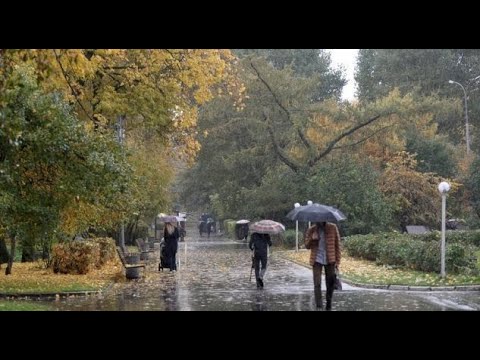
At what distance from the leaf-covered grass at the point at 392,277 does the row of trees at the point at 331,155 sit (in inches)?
390

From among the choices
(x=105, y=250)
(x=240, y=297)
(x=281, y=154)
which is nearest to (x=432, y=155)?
(x=281, y=154)

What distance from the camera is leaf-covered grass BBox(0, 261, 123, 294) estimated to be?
685 inches

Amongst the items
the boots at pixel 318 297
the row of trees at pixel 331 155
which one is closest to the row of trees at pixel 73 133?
the boots at pixel 318 297

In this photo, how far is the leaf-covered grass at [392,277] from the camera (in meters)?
18.4

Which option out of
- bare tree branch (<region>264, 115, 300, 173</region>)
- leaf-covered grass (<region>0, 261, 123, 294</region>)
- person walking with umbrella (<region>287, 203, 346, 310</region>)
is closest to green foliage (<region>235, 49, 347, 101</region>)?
bare tree branch (<region>264, 115, 300, 173</region>)

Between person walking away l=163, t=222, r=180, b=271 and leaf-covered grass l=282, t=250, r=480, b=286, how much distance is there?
5.26 meters

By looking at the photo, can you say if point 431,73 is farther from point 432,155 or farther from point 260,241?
point 260,241

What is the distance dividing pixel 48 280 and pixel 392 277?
9332 mm

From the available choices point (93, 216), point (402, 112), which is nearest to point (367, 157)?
point (402, 112)

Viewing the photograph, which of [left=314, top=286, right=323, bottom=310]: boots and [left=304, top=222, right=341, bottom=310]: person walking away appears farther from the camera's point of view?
[left=314, top=286, right=323, bottom=310]: boots

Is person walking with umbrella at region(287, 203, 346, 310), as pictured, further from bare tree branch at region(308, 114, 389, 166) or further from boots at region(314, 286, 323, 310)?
bare tree branch at region(308, 114, 389, 166)

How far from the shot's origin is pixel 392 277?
66.3 feet
